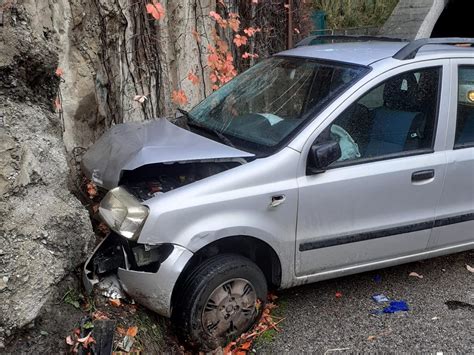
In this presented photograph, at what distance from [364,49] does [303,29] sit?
455 cm

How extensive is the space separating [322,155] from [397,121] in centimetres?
81

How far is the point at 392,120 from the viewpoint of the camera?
11.4ft

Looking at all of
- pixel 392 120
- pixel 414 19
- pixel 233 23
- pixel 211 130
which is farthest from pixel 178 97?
pixel 414 19

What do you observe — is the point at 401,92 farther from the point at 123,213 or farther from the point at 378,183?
the point at 123,213

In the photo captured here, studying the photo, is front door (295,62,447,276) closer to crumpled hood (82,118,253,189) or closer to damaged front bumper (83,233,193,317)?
crumpled hood (82,118,253,189)

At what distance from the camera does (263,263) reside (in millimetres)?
3324

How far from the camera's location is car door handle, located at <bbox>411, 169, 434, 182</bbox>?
3.38m

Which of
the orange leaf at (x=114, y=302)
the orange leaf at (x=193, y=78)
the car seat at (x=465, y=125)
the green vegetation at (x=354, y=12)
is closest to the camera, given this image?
the orange leaf at (x=114, y=302)

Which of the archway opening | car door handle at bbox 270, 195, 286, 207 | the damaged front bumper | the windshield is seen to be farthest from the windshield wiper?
the archway opening

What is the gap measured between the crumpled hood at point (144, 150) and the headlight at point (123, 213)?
0.10 m

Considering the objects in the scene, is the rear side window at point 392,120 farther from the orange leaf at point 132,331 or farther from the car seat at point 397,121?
the orange leaf at point 132,331

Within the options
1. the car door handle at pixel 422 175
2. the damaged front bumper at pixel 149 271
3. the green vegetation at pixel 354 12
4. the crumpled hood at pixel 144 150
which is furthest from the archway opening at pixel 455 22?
the damaged front bumper at pixel 149 271

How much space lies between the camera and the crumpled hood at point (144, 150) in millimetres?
3014

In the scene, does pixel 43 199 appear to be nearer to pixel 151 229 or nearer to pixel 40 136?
pixel 40 136
